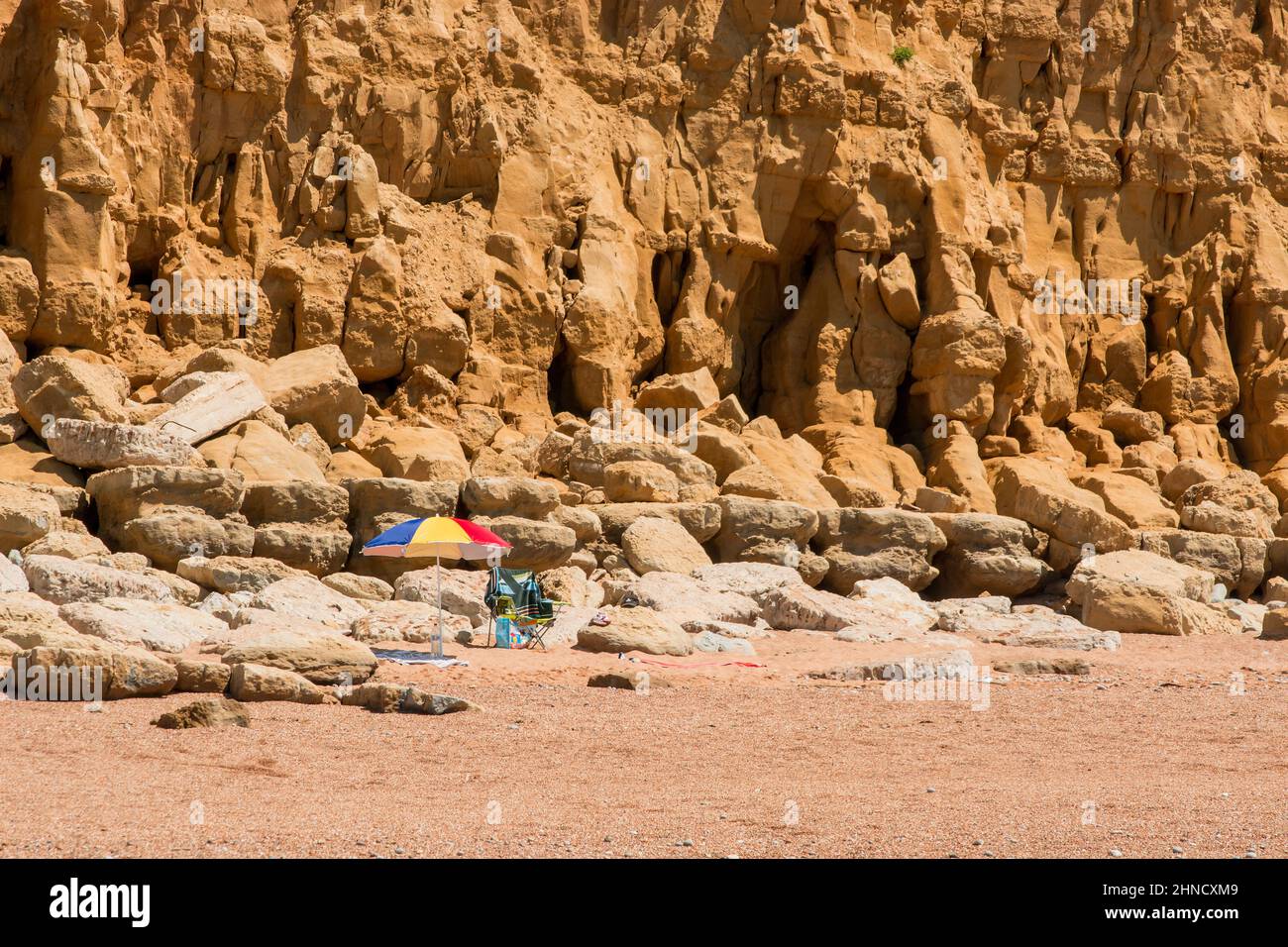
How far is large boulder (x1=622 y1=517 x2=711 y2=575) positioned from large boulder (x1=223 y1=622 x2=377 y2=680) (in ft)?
19.2

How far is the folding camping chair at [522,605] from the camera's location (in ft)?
36.5

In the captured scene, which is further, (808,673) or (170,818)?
(808,673)

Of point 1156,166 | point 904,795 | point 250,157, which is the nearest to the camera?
point 904,795

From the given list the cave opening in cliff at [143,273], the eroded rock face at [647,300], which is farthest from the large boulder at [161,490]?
the cave opening in cliff at [143,273]

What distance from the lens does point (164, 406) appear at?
15289mm

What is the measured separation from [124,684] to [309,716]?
1.13 meters

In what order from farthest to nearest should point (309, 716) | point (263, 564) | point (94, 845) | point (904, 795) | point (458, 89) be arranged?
point (458, 89)
point (263, 564)
point (309, 716)
point (904, 795)
point (94, 845)

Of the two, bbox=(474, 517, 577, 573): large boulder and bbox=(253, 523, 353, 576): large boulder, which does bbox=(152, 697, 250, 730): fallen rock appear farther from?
bbox=(474, 517, 577, 573): large boulder

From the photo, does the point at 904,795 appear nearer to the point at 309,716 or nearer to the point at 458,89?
the point at 309,716

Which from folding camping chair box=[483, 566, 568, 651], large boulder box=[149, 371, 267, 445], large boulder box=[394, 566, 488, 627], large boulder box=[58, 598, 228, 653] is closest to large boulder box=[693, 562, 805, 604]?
large boulder box=[394, 566, 488, 627]

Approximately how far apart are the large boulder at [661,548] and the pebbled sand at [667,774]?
182 inches

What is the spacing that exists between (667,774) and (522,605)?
4.74 m

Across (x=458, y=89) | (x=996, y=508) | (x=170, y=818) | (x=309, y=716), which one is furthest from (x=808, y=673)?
(x=458, y=89)

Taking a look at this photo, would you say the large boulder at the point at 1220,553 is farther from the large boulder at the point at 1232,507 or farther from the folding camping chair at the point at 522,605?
the folding camping chair at the point at 522,605
